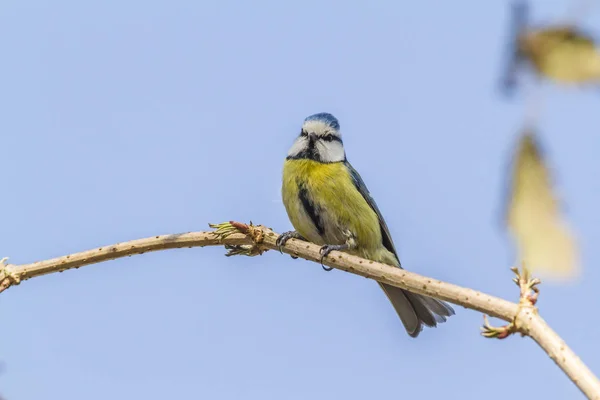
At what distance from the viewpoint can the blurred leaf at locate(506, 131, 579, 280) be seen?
64 centimetres

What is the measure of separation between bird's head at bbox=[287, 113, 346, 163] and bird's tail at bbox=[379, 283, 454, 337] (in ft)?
4.25

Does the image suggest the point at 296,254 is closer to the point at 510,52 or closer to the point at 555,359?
the point at 555,359

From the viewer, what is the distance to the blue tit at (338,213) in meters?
5.45

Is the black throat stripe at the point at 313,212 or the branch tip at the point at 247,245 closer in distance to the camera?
the branch tip at the point at 247,245

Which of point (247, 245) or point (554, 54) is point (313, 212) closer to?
point (247, 245)

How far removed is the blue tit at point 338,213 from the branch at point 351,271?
202cm

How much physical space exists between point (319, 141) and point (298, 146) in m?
0.19

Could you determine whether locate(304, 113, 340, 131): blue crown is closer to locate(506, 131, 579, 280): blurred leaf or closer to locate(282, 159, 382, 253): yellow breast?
locate(282, 159, 382, 253): yellow breast

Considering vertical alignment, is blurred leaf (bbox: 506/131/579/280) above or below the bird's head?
below

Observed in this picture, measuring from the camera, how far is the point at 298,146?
5.91 meters

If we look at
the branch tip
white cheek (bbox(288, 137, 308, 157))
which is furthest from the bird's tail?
the branch tip

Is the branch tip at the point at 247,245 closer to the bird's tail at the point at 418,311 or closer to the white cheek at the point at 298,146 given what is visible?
the bird's tail at the point at 418,311

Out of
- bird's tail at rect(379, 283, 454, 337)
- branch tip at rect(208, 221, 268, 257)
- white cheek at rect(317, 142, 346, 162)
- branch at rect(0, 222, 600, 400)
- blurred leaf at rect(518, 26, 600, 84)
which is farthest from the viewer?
white cheek at rect(317, 142, 346, 162)

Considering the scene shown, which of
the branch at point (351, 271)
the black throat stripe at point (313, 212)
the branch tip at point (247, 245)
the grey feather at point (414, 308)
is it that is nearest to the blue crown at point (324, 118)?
the grey feather at point (414, 308)
